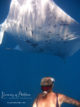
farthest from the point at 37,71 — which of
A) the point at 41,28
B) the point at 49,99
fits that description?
the point at 41,28

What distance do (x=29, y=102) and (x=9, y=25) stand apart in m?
1.31

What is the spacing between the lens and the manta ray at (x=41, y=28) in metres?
2.77

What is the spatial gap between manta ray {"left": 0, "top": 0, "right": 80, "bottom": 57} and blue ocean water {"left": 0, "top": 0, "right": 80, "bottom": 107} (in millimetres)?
110

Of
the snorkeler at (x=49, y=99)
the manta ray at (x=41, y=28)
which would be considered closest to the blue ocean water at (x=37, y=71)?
the manta ray at (x=41, y=28)

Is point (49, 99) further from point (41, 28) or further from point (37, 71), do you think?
point (41, 28)

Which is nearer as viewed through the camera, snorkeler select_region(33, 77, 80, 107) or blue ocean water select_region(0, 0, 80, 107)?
snorkeler select_region(33, 77, 80, 107)

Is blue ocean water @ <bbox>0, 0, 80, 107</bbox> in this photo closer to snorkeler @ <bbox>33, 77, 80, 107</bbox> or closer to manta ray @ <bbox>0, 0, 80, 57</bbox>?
manta ray @ <bbox>0, 0, 80, 57</bbox>

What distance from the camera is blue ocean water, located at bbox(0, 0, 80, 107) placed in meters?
2.81

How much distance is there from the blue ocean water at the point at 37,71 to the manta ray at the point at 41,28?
11cm

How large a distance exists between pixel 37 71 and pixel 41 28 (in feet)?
2.29

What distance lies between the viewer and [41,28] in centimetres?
281

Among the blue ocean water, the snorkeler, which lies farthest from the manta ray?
the snorkeler

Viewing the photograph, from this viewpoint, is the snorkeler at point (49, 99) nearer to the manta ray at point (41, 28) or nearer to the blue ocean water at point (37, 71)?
the blue ocean water at point (37, 71)

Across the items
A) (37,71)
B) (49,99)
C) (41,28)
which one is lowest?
(49,99)
